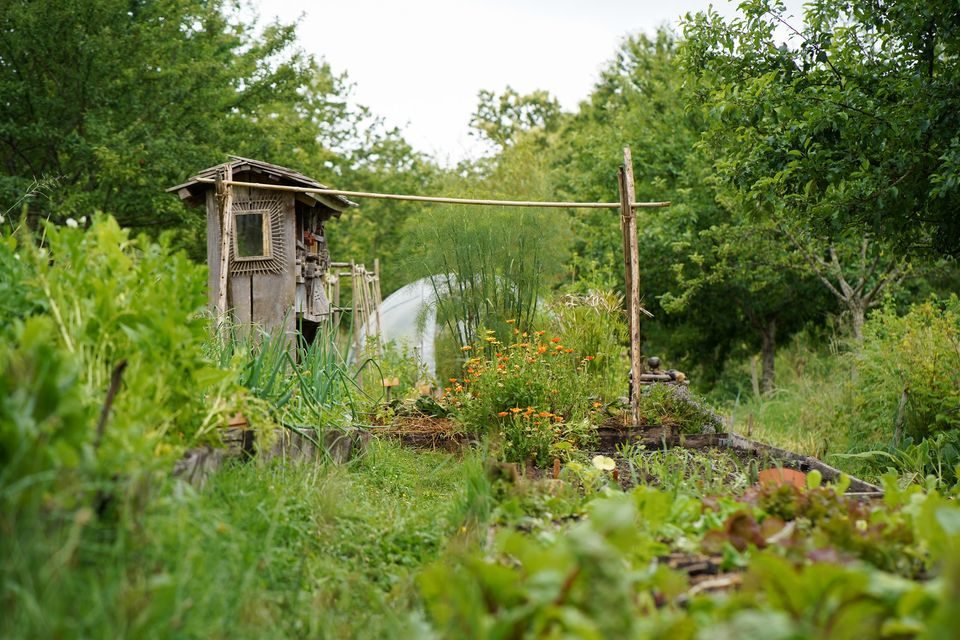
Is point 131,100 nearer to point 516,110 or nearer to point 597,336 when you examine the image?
point 597,336

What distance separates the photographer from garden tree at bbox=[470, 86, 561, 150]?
2936cm

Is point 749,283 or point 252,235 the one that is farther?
point 749,283

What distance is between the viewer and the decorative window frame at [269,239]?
8.00 m

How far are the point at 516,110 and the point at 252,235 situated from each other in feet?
74.9

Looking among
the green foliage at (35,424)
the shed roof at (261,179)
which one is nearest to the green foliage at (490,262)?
the shed roof at (261,179)

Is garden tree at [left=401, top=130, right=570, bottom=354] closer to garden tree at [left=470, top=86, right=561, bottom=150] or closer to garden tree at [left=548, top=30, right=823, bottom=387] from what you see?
garden tree at [left=548, top=30, right=823, bottom=387]

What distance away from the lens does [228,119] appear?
14.0 meters

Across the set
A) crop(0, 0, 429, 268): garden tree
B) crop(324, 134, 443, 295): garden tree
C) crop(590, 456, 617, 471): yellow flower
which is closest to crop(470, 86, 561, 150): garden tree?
crop(324, 134, 443, 295): garden tree

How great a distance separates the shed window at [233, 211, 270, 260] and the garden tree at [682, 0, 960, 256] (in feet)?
13.0

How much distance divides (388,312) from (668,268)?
183 inches

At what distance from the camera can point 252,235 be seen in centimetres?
804

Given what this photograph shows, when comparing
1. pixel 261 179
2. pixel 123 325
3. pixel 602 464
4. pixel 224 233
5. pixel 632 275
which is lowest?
pixel 602 464

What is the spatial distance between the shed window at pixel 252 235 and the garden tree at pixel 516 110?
2189 centimetres

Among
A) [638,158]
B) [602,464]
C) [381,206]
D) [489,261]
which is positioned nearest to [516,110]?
[381,206]
